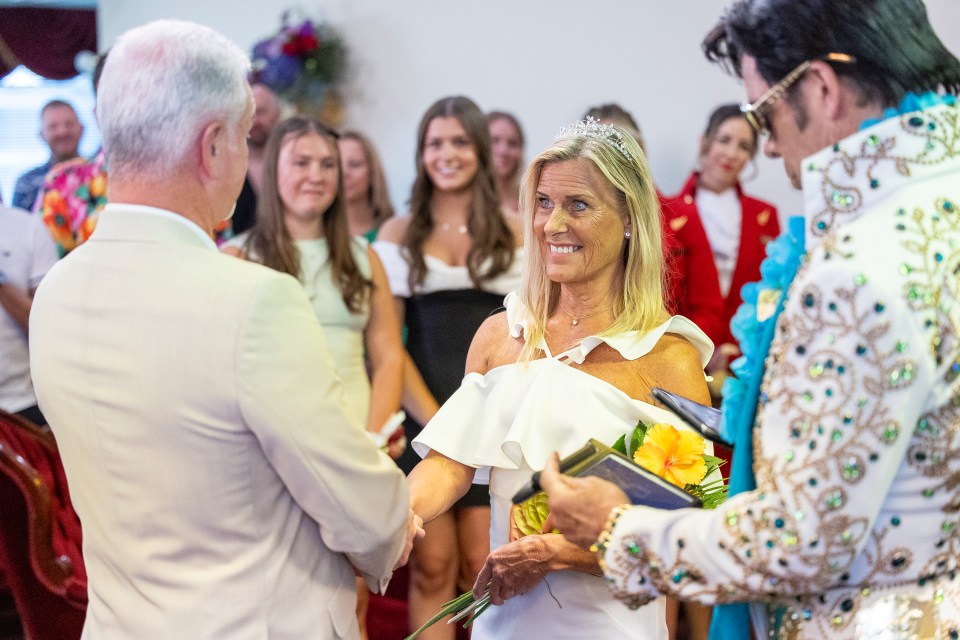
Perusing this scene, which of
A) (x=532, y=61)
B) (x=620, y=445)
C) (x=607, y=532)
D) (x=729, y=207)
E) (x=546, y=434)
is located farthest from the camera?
(x=532, y=61)

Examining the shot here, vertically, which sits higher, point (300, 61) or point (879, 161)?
point (300, 61)

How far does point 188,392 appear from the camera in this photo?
1569mm

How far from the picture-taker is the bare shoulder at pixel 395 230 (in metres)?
4.20

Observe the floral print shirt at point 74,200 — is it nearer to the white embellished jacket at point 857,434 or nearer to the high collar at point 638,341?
the high collar at point 638,341

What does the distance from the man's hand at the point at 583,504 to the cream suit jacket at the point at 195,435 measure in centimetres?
27

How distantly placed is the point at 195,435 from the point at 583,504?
0.56 m

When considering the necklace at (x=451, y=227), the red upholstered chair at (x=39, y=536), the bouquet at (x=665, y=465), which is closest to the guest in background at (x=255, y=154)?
the necklace at (x=451, y=227)

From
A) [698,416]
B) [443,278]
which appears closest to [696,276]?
[443,278]

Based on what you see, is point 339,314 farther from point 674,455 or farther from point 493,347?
point 674,455

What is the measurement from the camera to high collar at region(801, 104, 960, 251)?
1.42 meters

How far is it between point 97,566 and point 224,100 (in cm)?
75

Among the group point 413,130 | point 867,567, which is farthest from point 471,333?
point 413,130

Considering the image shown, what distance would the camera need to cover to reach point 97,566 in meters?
1.73

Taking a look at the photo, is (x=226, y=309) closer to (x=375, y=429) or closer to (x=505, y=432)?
(x=505, y=432)
